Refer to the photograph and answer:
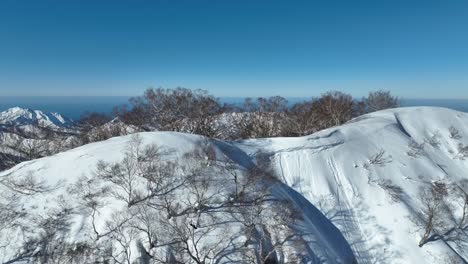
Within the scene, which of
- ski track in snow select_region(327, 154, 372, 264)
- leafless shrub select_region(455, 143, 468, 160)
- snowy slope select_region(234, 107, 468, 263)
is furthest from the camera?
leafless shrub select_region(455, 143, 468, 160)

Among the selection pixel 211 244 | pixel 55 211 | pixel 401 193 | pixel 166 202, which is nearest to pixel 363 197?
pixel 401 193

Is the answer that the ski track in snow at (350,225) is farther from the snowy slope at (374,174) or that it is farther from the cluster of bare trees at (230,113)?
the cluster of bare trees at (230,113)

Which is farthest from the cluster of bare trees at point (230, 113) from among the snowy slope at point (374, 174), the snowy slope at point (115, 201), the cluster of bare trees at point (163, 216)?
the cluster of bare trees at point (163, 216)

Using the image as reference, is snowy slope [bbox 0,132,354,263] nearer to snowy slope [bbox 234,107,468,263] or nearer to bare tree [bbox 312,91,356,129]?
snowy slope [bbox 234,107,468,263]

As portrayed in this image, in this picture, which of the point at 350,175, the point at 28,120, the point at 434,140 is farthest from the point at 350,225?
the point at 28,120

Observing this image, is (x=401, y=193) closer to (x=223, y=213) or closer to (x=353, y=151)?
(x=353, y=151)

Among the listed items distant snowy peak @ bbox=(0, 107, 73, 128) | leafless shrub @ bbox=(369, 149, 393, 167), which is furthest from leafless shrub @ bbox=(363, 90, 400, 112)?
distant snowy peak @ bbox=(0, 107, 73, 128)
